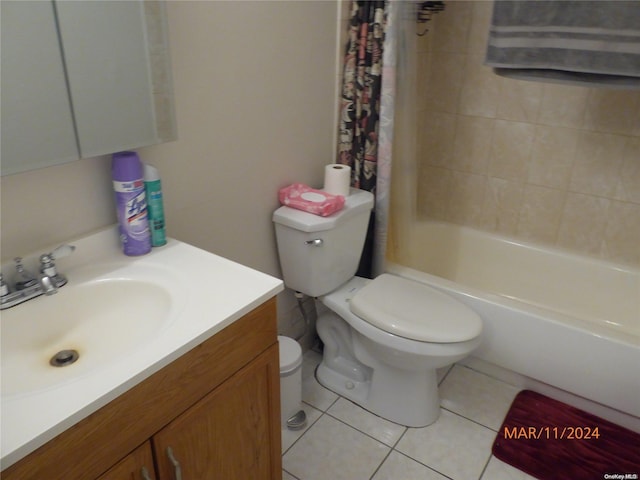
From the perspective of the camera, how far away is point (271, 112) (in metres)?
1.63

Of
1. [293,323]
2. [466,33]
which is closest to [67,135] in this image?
[293,323]

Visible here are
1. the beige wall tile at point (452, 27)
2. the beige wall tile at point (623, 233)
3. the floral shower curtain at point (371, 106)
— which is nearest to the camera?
the floral shower curtain at point (371, 106)

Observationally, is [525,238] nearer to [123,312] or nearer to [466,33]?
[466,33]

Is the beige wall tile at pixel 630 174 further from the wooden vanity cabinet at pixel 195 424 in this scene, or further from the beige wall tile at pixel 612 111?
the wooden vanity cabinet at pixel 195 424

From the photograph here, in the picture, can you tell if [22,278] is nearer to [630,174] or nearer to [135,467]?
[135,467]

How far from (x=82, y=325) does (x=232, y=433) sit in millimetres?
411

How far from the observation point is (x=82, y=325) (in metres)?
1.09

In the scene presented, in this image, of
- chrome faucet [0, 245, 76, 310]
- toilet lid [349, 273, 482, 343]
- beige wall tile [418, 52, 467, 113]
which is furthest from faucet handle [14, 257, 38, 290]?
beige wall tile [418, 52, 467, 113]

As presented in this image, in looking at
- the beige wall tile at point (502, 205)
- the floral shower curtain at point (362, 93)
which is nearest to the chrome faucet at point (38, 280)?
the floral shower curtain at point (362, 93)

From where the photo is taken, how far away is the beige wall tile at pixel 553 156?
210cm

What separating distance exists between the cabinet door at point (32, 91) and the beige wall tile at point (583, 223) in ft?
6.51

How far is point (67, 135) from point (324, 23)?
1.03 m

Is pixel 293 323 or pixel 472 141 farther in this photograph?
pixel 472 141

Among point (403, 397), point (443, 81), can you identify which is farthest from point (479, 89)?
point (403, 397)
